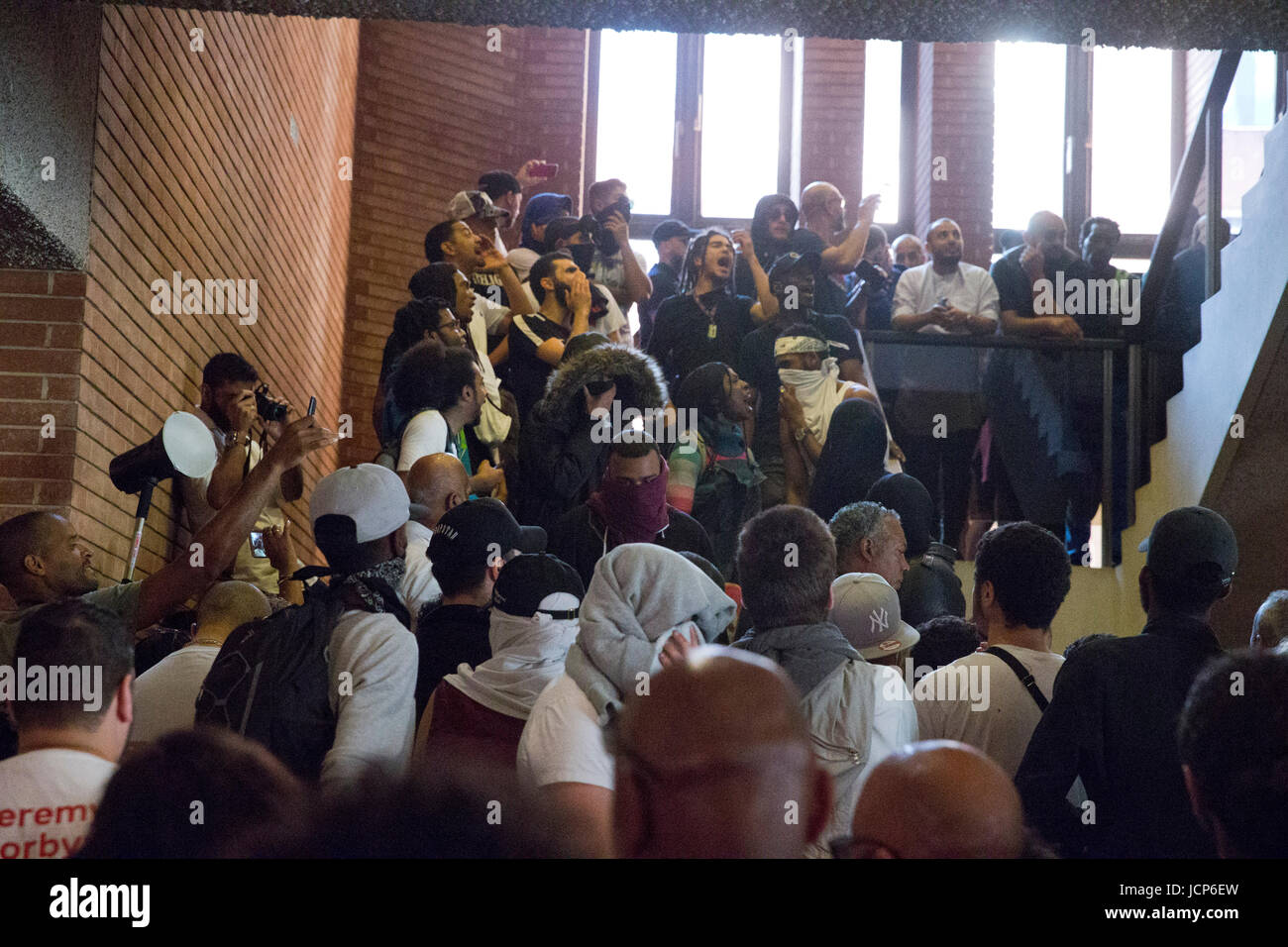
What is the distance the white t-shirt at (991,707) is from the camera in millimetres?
2809

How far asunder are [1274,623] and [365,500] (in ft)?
7.01

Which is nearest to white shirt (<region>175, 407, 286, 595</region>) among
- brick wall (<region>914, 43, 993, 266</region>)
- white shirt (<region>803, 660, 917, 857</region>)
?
white shirt (<region>803, 660, 917, 857</region>)

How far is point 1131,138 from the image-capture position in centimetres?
1260

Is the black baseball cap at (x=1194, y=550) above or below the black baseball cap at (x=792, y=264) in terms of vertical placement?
below

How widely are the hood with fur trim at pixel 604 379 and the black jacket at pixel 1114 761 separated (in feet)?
7.53

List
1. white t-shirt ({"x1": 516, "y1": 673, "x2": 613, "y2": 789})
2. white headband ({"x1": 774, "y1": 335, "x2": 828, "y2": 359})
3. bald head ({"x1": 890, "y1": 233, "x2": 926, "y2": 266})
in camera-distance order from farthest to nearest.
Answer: bald head ({"x1": 890, "y1": 233, "x2": 926, "y2": 266})
white headband ({"x1": 774, "y1": 335, "x2": 828, "y2": 359})
white t-shirt ({"x1": 516, "y1": 673, "x2": 613, "y2": 789})

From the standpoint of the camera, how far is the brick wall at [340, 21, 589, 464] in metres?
9.67

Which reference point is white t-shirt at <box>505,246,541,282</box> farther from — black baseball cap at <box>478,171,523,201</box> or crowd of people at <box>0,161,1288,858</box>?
black baseball cap at <box>478,171,523,201</box>

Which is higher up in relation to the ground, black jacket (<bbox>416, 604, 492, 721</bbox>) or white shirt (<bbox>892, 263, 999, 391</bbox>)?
white shirt (<bbox>892, 263, 999, 391</bbox>)

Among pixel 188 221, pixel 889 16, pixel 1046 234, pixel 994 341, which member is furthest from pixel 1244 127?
pixel 188 221

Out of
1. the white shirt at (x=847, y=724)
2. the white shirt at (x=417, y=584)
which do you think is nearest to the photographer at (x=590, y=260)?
the white shirt at (x=417, y=584)

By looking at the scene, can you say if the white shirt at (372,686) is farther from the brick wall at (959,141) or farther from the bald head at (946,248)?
the brick wall at (959,141)
